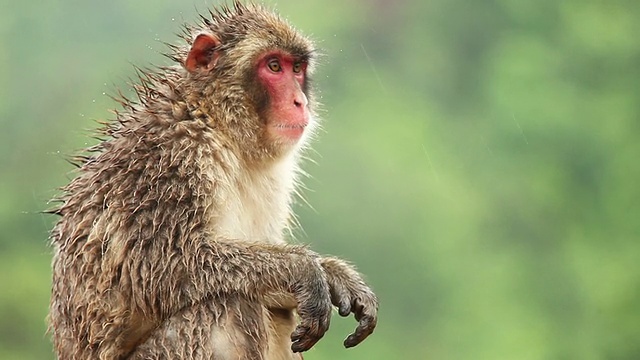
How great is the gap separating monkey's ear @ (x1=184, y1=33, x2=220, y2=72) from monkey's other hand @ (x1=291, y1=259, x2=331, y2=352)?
1.14 meters

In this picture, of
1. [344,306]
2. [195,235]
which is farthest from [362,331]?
[195,235]

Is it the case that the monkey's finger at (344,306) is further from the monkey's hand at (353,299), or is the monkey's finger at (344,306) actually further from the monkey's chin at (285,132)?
the monkey's chin at (285,132)

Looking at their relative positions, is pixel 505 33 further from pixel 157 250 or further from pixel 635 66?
pixel 157 250

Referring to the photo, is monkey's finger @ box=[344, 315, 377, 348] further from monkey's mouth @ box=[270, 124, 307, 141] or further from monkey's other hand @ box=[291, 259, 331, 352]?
monkey's mouth @ box=[270, 124, 307, 141]

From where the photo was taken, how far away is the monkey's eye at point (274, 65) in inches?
192

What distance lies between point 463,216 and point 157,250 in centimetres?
723

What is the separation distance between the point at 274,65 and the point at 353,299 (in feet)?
3.92

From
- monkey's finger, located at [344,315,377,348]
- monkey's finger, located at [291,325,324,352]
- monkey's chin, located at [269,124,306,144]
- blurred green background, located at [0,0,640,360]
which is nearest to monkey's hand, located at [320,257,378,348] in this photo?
monkey's finger, located at [344,315,377,348]

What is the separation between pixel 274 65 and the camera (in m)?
4.89

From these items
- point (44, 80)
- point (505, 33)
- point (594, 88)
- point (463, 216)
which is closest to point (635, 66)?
point (594, 88)

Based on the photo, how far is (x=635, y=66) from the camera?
455 inches

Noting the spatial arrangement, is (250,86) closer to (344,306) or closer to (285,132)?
(285,132)

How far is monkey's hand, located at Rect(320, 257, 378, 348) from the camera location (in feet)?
14.4

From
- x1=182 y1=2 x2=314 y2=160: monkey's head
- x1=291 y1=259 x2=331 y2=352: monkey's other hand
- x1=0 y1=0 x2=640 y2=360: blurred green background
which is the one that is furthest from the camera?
x1=0 y1=0 x2=640 y2=360: blurred green background
